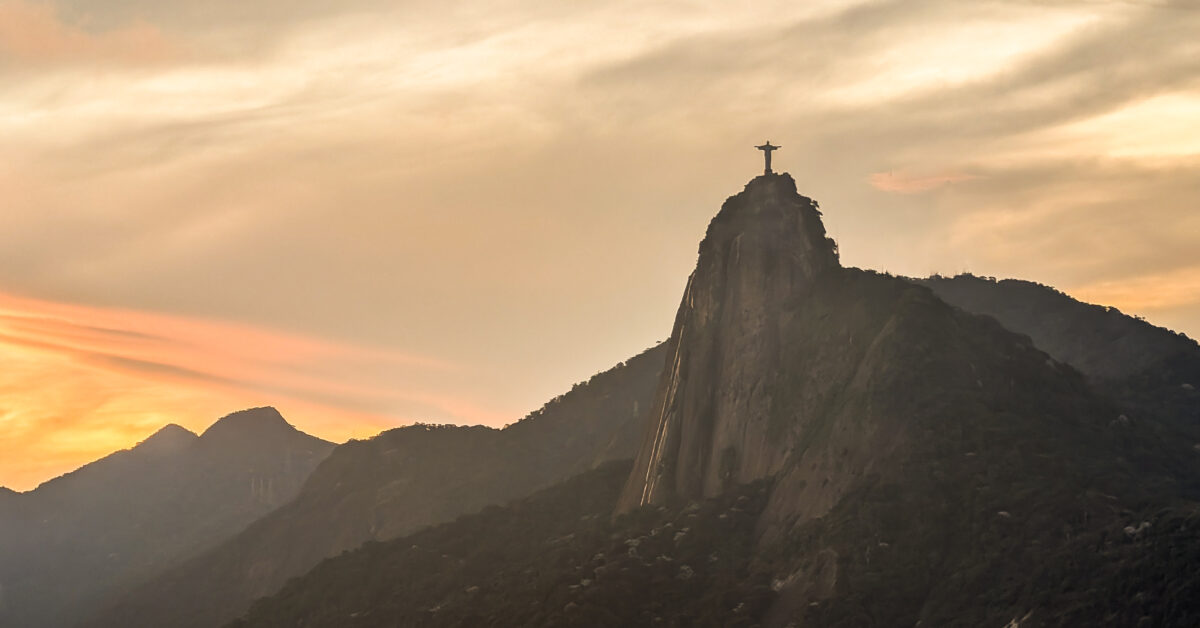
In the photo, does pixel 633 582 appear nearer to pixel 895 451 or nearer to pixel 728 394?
pixel 895 451

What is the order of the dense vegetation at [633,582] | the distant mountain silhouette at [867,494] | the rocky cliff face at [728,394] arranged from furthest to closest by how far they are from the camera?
1. the rocky cliff face at [728,394]
2. the dense vegetation at [633,582]
3. the distant mountain silhouette at [867,494]

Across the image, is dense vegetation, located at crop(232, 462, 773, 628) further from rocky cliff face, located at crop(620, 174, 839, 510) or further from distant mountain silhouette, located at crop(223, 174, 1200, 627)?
rocky cliff face, located at crop(620, 174, 839, 510)

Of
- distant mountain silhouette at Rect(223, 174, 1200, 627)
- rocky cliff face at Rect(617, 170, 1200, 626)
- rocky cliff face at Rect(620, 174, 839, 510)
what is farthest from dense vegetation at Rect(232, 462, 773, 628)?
rocky cliff face at Rect(620, 174, 839, 510)

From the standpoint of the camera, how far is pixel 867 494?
153250 millimetres

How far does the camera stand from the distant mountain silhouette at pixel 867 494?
130m

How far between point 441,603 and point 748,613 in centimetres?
5727

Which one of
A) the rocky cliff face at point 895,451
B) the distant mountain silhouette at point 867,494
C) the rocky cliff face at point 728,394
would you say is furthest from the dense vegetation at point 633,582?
the rocky cliff face at point 728,394

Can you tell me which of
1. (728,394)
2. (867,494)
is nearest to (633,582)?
(867,494)

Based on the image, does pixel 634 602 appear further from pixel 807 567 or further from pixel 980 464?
pixel 980 464

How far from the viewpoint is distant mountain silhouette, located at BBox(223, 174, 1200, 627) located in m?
130

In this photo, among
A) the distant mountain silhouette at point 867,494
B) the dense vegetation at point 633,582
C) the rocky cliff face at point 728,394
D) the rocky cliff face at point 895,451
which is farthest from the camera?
the rocky cliff face at point 728,394

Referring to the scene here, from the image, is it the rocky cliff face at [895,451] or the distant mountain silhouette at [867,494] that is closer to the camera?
the distant mountain silhouette at [867,494]

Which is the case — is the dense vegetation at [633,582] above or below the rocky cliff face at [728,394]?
below

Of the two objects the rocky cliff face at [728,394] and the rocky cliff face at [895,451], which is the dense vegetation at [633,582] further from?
the rocky cliff face at [728,394]
